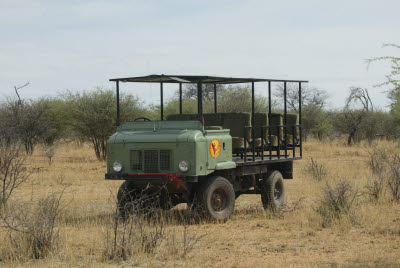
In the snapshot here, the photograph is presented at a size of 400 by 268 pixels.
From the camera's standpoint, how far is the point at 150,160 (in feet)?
31.4

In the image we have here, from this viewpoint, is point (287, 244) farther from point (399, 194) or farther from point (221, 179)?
point (399, 194)

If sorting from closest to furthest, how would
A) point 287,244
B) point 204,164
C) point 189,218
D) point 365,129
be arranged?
1. point 287,244
2. point 204,164
3. point 189,218
4. point 365,129

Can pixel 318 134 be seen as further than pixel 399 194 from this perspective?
Yes

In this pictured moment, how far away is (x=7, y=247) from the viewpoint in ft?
23.9

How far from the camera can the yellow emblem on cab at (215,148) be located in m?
9.59

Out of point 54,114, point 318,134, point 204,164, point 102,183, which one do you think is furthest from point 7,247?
point 318,134

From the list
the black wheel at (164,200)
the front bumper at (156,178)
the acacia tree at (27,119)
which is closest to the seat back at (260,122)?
the black wheel at (164,200)

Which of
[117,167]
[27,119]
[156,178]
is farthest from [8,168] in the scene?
[27,119]

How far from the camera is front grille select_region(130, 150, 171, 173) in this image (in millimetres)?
9469

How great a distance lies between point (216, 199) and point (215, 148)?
0.85 metres

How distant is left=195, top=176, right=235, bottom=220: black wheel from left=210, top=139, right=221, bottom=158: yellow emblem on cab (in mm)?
399

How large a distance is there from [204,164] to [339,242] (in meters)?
2.39

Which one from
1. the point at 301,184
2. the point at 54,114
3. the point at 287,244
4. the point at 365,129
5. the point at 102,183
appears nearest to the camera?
the point at 287,244

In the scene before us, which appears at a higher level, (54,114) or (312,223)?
(54,114)
